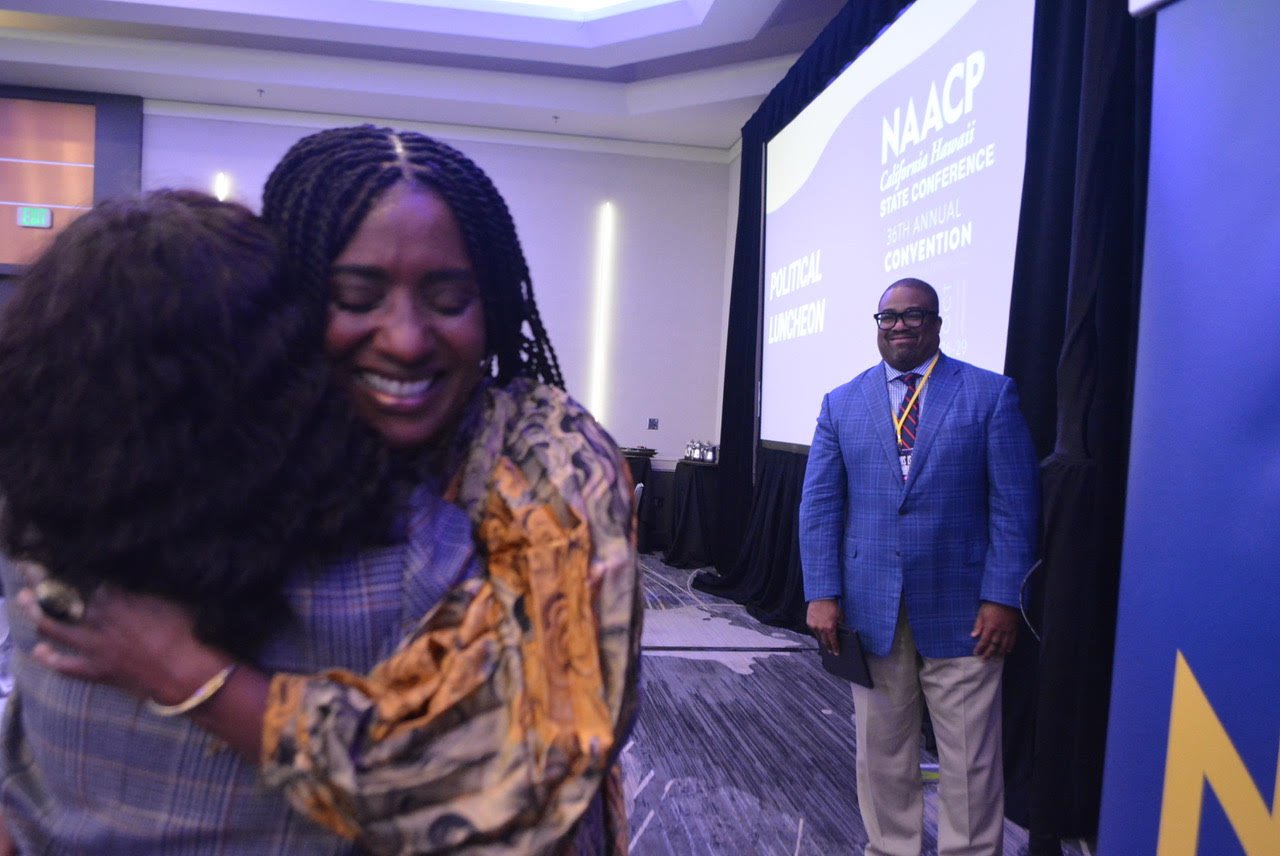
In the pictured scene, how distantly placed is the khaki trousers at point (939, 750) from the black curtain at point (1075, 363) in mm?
254

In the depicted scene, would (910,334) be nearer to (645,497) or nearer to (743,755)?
(743,755)

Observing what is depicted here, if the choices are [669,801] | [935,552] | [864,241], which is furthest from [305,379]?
[864,241]

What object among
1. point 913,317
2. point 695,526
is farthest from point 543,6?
point 913,317

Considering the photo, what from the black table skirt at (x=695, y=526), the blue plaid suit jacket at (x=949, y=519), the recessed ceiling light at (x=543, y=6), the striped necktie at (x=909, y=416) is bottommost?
the black table skirt at (x=695, y=526)

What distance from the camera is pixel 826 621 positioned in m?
2.29

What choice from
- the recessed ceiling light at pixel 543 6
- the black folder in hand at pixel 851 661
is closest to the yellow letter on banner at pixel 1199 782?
the black folder in hand at pixel 851 661

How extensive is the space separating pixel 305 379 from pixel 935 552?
184 cm

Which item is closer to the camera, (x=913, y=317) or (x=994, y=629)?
(x=994, y=629)

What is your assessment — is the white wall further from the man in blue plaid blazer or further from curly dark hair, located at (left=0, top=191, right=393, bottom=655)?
curly dark hair, located at (left=0, top=191, right=393, bottom=655)

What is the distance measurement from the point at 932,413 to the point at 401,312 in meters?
1.77

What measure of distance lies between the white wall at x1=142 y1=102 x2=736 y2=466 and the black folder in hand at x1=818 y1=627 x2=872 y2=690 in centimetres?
523

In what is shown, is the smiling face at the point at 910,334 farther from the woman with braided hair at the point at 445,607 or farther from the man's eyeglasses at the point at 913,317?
the woman with braided hair at the point at 445,607

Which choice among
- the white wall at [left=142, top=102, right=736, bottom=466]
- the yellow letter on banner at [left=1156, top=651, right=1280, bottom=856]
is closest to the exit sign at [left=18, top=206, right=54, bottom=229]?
the white wall at [left=142, top=102, right=736, bottom=466]

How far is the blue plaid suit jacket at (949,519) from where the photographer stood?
2.16 metres
